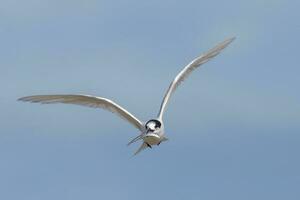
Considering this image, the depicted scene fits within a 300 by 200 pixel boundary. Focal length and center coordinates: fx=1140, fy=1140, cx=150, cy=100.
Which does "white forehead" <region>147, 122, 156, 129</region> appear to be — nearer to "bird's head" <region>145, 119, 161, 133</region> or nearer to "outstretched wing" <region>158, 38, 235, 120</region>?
"bird's head" <region>145, 119, 161, 133</region>

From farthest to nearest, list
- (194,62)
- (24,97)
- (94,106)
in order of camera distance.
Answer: (194,62), (94,106), (24,97)

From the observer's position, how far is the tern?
216 ft

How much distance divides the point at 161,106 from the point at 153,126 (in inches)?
179

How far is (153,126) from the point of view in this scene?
6575 centimetres

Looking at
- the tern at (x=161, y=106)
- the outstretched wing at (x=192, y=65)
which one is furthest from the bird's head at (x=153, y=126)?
the outstretched wing at (x=192, y=65)

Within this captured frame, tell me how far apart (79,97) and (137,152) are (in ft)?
17.4

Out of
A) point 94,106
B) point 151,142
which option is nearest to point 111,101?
point 94,106

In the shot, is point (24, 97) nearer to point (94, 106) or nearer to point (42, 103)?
point (42, 103)

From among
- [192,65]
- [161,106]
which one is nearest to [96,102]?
[161,106]

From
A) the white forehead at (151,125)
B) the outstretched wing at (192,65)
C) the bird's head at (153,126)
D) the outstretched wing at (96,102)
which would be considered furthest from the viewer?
the outstretched wing at (192,65)

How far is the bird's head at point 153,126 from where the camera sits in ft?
215

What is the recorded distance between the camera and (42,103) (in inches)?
2618

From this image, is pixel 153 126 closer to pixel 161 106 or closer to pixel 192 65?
pixel 161 106

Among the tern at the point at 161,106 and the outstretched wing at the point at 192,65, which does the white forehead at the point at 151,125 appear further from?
the outstretched wing at the point at 192,65
